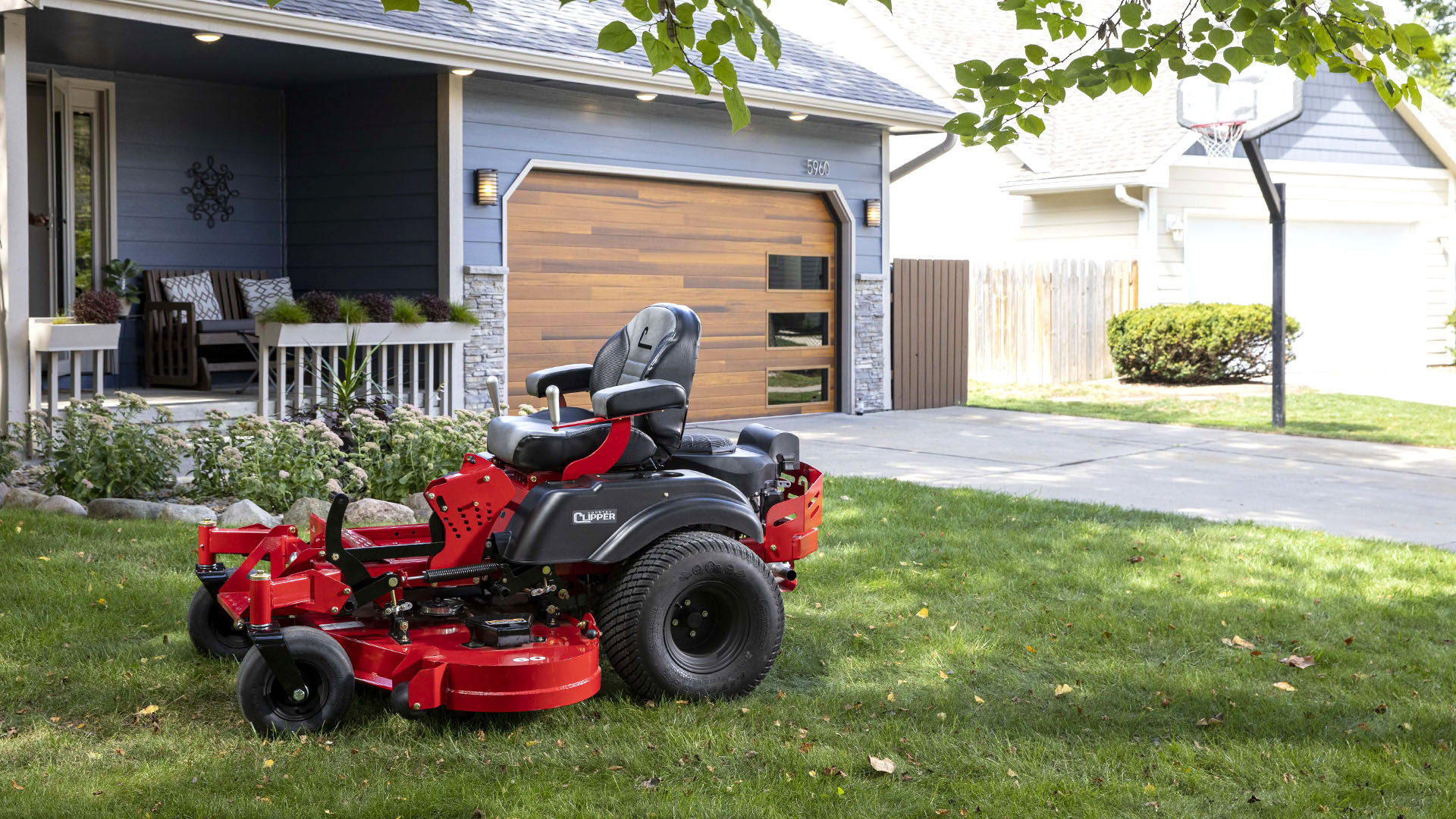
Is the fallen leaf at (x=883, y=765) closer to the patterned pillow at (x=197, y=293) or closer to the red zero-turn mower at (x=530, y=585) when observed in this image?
the red zero-turn mower at (x=530, y=585)

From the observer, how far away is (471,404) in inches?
395

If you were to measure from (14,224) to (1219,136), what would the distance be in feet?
43.3

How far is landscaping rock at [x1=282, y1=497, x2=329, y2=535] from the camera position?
647 cm

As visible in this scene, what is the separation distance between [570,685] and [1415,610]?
11.7ft

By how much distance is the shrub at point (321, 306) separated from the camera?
8523 mm

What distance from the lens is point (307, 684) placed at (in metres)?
3.76

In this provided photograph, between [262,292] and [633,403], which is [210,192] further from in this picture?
[633,403]

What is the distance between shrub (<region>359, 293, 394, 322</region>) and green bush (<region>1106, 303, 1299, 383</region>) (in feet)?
34.9

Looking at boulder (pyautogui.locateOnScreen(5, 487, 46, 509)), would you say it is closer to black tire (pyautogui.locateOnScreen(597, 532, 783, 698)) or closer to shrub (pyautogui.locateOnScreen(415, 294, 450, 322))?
shrub (pyautogui.locateOnScreen(415, 294, 450, 322))

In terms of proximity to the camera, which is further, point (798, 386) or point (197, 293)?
point (798, 386)

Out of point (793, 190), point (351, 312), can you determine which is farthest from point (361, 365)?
point (793, 190)

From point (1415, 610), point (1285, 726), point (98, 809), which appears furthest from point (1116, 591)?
point (98, 809)

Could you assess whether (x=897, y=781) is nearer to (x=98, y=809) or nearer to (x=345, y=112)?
(x=98, y=809)

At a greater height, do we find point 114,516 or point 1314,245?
point 1314,245
